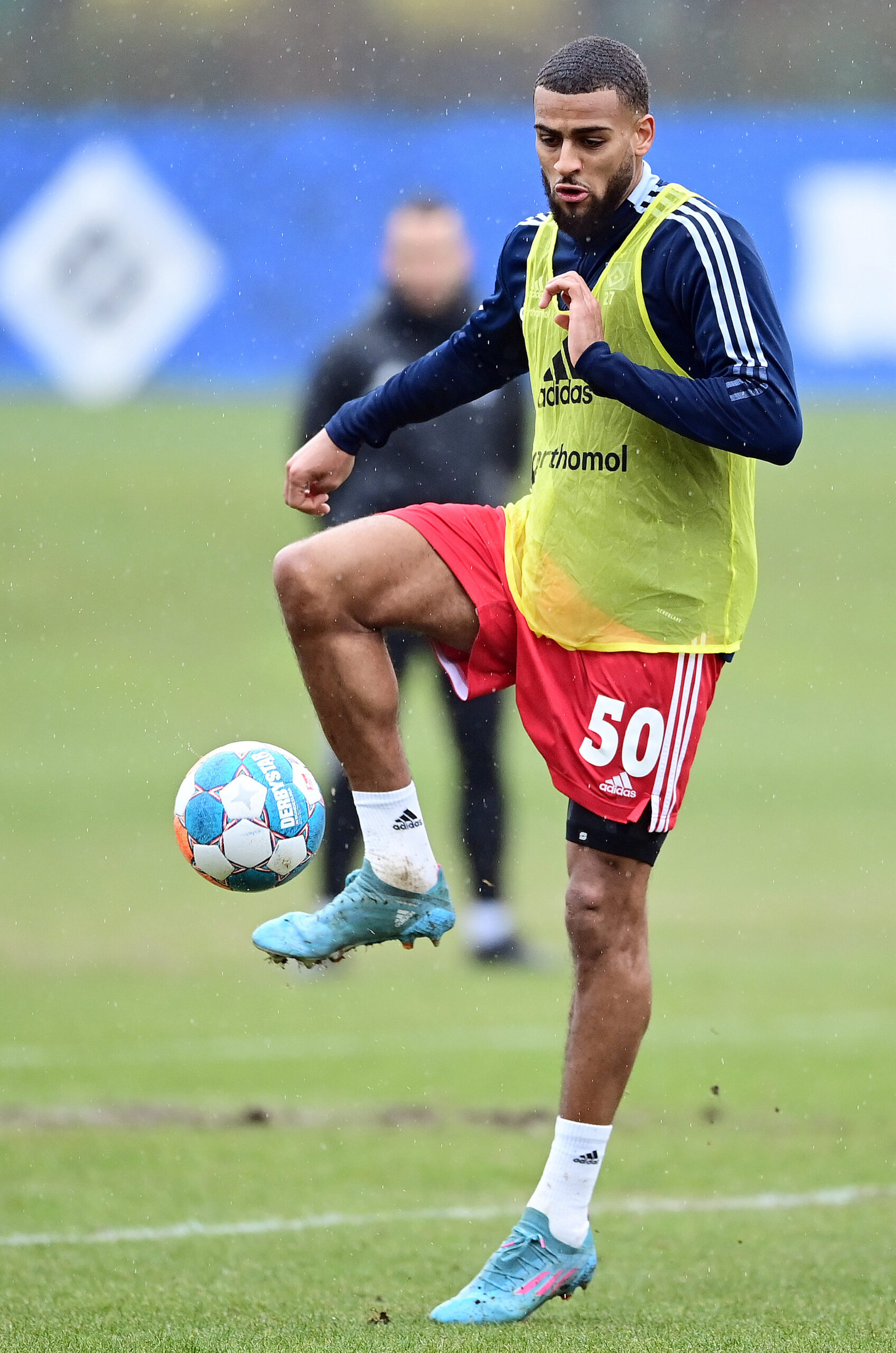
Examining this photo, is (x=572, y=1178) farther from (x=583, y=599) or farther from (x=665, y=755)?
(x=583, y=599)

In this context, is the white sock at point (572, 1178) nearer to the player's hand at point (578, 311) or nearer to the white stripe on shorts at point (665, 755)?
the white stripe on shorts at point (665, 755)

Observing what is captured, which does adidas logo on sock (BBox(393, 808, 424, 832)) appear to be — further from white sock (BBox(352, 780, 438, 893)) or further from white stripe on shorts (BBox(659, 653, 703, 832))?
white stripe on shorts (BBox(659, 653, 703, 832))

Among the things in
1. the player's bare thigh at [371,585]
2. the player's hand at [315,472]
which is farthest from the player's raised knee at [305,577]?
the player's hand at [315,472]

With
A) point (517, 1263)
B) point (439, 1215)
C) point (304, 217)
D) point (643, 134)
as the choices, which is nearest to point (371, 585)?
point (643, 134)

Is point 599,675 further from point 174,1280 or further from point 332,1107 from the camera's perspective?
point 332,1107

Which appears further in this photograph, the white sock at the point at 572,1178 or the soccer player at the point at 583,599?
the white sock at the point at 572,1178

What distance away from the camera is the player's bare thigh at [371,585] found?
4371 mm

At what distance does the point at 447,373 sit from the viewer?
15.7 feet

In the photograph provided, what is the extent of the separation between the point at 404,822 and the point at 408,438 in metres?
5.03

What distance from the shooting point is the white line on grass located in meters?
5.20

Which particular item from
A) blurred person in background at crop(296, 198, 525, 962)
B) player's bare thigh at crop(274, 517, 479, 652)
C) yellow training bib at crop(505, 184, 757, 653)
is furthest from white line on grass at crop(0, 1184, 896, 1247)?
blurred person in background at crop(296, 198, 525, 962)

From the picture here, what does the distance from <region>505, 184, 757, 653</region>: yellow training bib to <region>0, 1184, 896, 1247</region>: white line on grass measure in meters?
1.94

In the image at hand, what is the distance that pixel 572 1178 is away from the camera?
14.4 ft

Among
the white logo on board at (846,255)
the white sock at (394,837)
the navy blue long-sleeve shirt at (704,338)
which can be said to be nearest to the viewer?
the navy blue long-sleeve shirt at (704,338)
